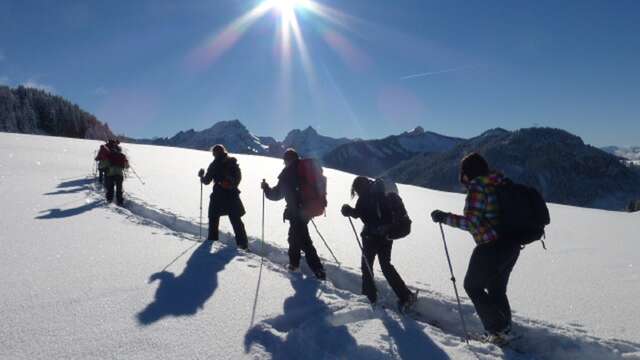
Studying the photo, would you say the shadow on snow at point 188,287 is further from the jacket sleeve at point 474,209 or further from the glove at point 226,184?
the jacket sleeve at point 474,209

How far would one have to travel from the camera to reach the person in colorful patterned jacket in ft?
16.0

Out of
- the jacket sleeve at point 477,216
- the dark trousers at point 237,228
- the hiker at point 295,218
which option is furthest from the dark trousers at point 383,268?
the dark trousers at point 237,228

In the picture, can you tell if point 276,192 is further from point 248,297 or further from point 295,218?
point 248,297

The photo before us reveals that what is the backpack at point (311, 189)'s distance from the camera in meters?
7.39

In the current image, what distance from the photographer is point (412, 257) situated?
9.43 meters

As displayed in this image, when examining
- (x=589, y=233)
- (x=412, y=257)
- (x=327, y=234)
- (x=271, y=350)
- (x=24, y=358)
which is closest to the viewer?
(x=24, y=358)

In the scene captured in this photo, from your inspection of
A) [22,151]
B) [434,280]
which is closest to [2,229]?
[434,280]

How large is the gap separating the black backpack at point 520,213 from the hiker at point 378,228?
157 cm

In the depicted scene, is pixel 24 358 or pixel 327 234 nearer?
pixel 24 358

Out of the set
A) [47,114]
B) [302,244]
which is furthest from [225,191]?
[47,114]

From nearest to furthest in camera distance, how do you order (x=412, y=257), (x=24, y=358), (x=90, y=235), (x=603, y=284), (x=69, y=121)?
(x=24, y=358) < (x=603, y=284) < (x=90, y=235) < (x=412, y=257) < (x=69, y=121)

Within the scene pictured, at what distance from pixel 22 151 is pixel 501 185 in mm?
26382

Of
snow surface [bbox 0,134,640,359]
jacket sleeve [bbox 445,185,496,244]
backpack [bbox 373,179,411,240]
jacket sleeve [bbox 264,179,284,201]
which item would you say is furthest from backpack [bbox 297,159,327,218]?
jacket sleeve [bbox 445,185,496,244]

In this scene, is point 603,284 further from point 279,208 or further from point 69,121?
point 69,121
